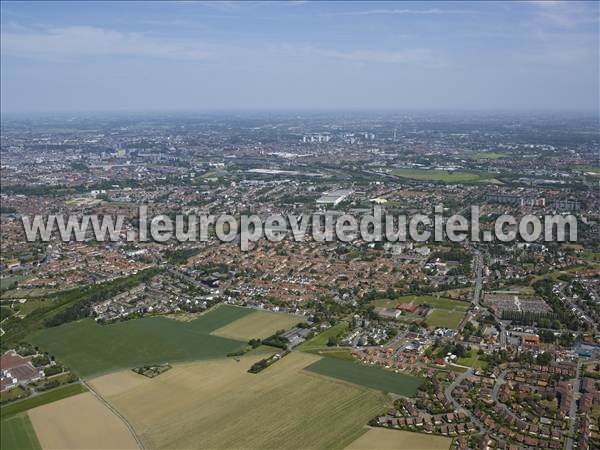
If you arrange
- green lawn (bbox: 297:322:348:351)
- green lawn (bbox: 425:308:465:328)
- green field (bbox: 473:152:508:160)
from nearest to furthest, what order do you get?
green lawn (bbox: 297:322:348:351), green lawn (bbox: 425:308:465:328), green field (bbox: 473:152:508:160)

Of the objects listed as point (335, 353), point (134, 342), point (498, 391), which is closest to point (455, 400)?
point (498, 391)

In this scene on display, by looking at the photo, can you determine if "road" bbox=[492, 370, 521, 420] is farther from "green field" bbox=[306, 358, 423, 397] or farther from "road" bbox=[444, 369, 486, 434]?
"green field" bbox=[306, 358, 423, 397]

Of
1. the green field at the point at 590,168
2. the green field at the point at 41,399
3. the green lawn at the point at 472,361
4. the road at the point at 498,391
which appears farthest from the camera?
the green field at the point at 590,168

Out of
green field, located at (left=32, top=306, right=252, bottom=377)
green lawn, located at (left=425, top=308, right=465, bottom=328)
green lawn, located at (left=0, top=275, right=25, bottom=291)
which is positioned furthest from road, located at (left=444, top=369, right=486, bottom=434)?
green lawn, located at (left=0, top=275, right=25, bottom=291)

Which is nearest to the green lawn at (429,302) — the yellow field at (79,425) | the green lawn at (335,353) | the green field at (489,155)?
the green lawn at (335,353)

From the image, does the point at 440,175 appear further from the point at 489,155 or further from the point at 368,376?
the point at 368,376

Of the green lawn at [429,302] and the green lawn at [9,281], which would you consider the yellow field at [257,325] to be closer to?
the green lawn at [429,302]

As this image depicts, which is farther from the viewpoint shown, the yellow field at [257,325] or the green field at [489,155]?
the green field at [489,155]
